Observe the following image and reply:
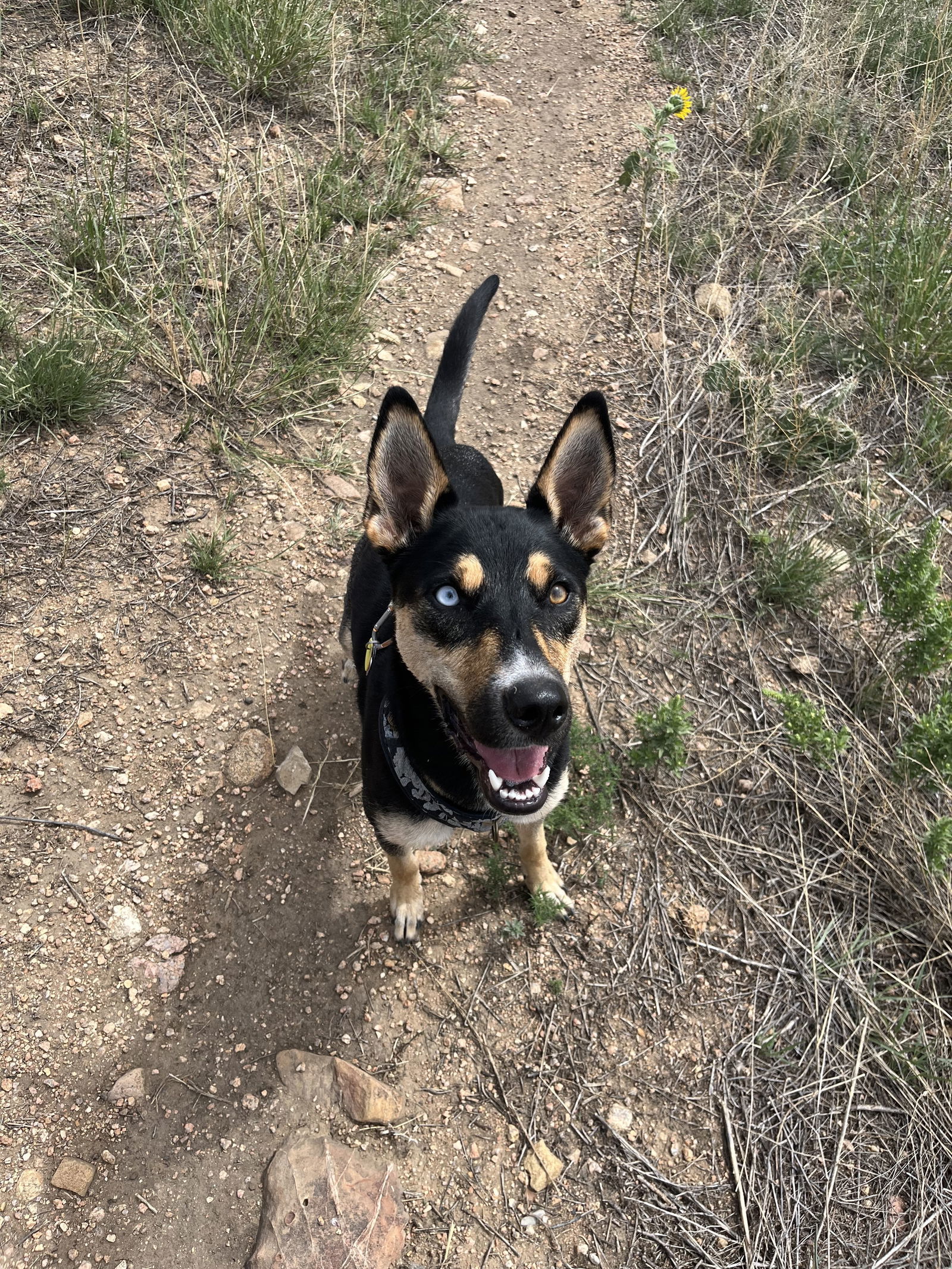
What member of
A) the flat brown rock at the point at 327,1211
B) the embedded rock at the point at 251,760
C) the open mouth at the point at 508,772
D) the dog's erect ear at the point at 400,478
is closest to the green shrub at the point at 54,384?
the embedded rock at the point at 251,760

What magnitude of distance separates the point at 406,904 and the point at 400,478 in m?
1.61

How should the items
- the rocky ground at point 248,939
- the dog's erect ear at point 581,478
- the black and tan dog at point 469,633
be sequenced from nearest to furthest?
1. the black and tan dog at point 469,633
2. the dog's erect ear at point 581,478
3. the rocky ground at point 248,939

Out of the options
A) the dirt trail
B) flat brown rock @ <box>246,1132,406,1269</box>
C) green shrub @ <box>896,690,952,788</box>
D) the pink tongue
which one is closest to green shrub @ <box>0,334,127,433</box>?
the dirt trail

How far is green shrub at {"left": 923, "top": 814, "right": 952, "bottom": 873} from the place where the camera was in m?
2.72

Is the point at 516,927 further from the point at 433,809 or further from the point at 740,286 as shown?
the point at 740,286

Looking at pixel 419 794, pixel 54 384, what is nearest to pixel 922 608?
pixel 419 794

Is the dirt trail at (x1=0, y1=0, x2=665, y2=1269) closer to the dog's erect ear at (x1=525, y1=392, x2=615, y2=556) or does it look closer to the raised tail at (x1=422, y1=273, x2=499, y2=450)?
the raised tail at (x1=422, y1=273, x2=499, y2=450)

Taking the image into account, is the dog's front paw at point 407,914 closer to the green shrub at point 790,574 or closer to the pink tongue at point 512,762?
the pink tongue at point 512,762

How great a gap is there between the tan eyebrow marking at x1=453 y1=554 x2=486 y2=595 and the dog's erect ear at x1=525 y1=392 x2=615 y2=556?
1.26ft

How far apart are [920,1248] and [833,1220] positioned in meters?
0.25

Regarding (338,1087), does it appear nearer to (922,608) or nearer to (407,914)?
(407,914)

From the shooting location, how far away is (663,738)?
10.2ft

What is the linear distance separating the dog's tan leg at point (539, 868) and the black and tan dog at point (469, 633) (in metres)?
0.05

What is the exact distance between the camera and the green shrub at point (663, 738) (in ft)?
10.0
